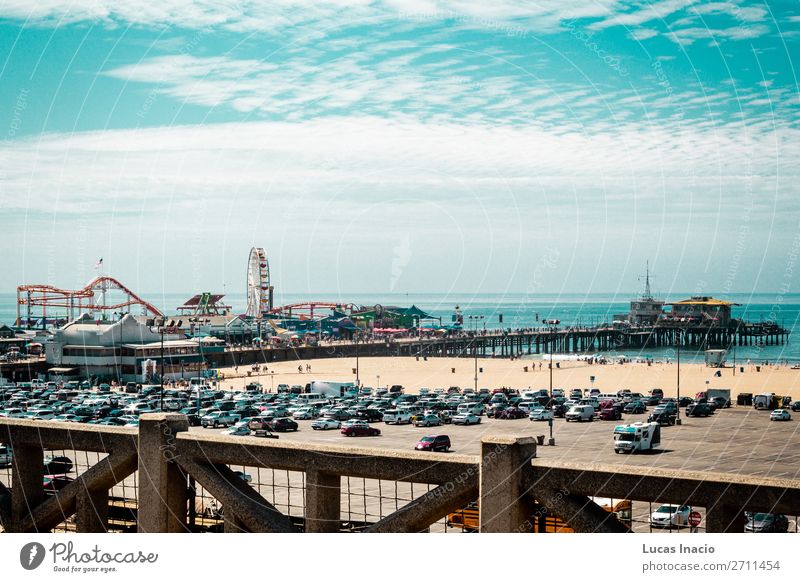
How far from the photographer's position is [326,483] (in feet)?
14.8

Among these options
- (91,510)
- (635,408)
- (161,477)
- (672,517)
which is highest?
(161,477)

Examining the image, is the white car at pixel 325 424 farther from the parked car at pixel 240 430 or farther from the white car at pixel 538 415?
the white car at pixel 538 415

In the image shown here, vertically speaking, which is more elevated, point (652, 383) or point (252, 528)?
point (252, 528)

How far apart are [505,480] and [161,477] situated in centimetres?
207

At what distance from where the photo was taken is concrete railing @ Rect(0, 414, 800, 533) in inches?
145

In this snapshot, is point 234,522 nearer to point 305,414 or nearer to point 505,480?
point 505,480

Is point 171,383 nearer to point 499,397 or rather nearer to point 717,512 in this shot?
point 499,397

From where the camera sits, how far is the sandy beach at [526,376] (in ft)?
177

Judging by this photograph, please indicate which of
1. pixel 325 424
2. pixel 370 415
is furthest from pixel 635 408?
pixel 325 424

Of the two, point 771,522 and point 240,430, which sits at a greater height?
point 771,522

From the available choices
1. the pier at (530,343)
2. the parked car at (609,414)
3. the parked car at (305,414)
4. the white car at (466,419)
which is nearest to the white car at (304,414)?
the parked car at (305,414)
